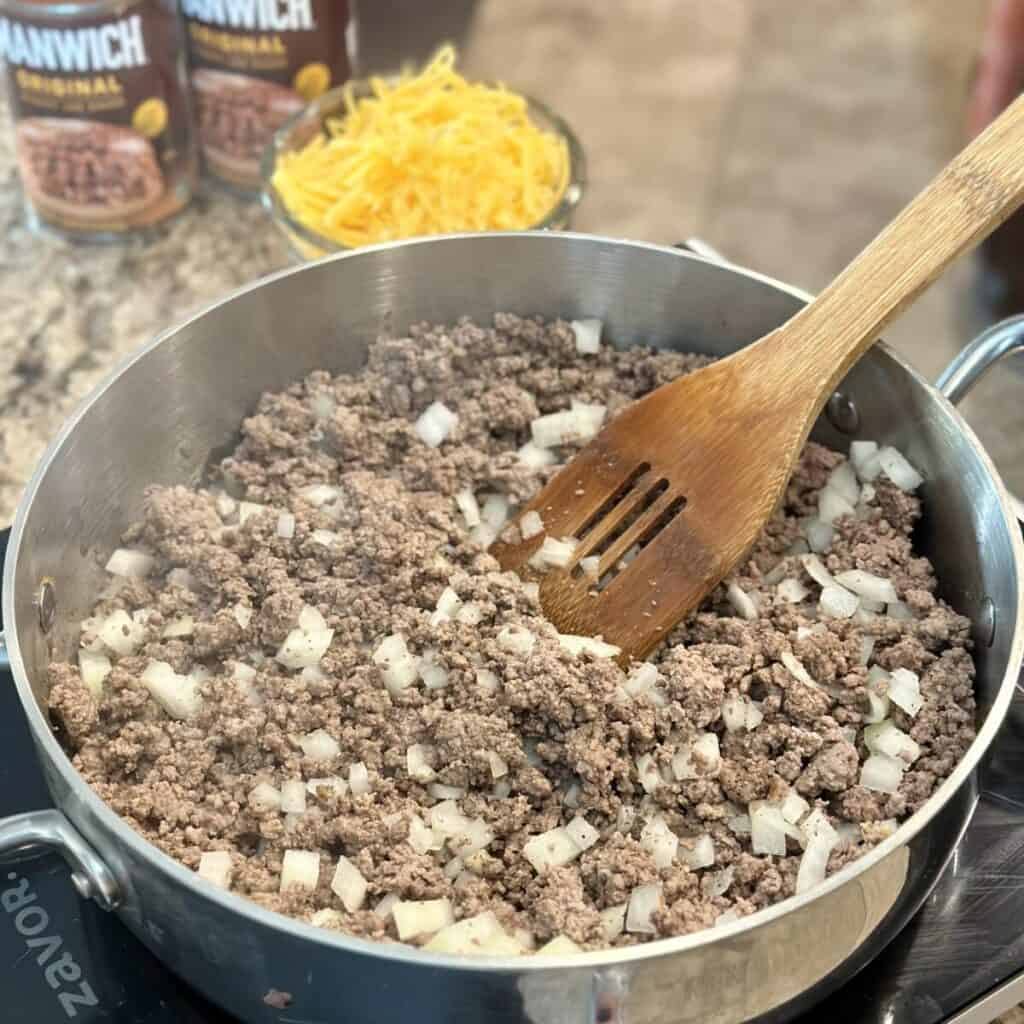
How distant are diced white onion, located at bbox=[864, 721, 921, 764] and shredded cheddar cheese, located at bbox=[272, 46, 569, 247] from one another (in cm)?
69

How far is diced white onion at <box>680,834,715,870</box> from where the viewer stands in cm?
85

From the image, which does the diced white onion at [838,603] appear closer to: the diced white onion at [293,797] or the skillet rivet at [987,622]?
the skillet rivet at [987,622]

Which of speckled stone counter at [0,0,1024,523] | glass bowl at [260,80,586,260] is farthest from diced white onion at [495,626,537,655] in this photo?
speckled stone counter at [0,0,1024,523]

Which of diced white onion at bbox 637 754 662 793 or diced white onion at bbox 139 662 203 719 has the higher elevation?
diced white onion at bbox 637 754 662 793

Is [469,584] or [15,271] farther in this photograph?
[15,271]

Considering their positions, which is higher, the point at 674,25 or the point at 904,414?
the point at 904,414

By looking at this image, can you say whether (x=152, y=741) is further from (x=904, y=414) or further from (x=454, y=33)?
(x=454, y=33)

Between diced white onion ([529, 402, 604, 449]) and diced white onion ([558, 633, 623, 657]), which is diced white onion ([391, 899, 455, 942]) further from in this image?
diced white onion ([529, 402, 604, 449])

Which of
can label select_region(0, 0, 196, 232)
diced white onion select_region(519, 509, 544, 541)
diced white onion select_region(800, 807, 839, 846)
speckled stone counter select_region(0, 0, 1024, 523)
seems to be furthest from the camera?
speckled stone counter select_region(0, 0, 1024, 523)

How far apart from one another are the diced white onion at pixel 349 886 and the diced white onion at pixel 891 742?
1.20 feet

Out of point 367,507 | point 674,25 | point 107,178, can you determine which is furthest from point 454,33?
point 367,507

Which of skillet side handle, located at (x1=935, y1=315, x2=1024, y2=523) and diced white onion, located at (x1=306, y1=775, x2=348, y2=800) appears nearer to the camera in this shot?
diced white onion, located at (x1=306, y1=775, x2=348, y2=800)

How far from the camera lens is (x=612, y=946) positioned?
799mm

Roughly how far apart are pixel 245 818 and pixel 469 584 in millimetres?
245
